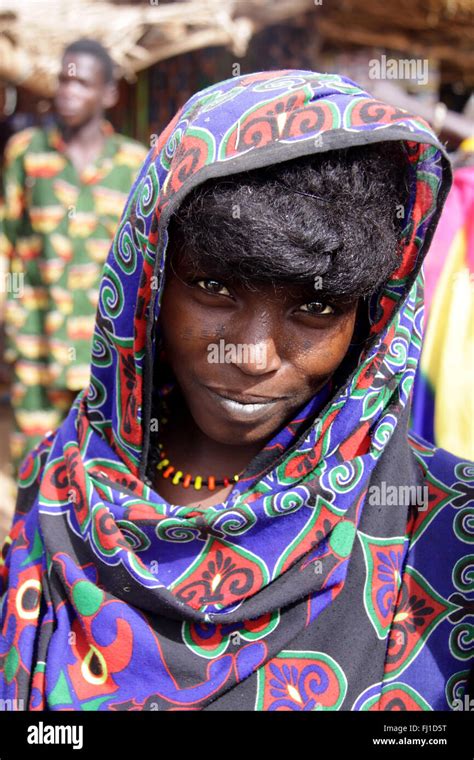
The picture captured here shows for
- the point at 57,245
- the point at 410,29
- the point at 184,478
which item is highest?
the point at 410,29

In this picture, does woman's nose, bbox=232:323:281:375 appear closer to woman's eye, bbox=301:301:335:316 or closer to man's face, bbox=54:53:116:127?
woman's eye, bbox=301:301:335:316

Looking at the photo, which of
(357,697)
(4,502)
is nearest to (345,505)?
(357,697)

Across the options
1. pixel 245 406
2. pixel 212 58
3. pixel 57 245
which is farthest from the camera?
pixel 212 58

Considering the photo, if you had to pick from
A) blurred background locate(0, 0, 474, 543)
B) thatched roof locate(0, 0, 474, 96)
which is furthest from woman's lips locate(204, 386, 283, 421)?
thatched roof locate(0, 0, 474, 96)

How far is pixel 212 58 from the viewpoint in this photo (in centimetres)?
565

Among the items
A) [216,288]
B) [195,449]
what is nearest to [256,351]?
[216,288]

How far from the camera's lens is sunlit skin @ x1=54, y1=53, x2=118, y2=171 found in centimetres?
427

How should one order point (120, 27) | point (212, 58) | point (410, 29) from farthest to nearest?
point (410, 29)
point (212, 58)
point (120, 27)

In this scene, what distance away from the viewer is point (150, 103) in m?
5.87

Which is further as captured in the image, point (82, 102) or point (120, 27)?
point (120, 27)

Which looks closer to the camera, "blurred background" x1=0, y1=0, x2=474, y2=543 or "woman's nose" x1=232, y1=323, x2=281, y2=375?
"woman's nose" x1=232, y1=323, x2=281, y2=375

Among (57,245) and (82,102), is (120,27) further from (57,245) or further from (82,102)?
(57,245)

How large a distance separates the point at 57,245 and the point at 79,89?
97 centimetres

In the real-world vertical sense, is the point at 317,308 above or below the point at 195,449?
above
